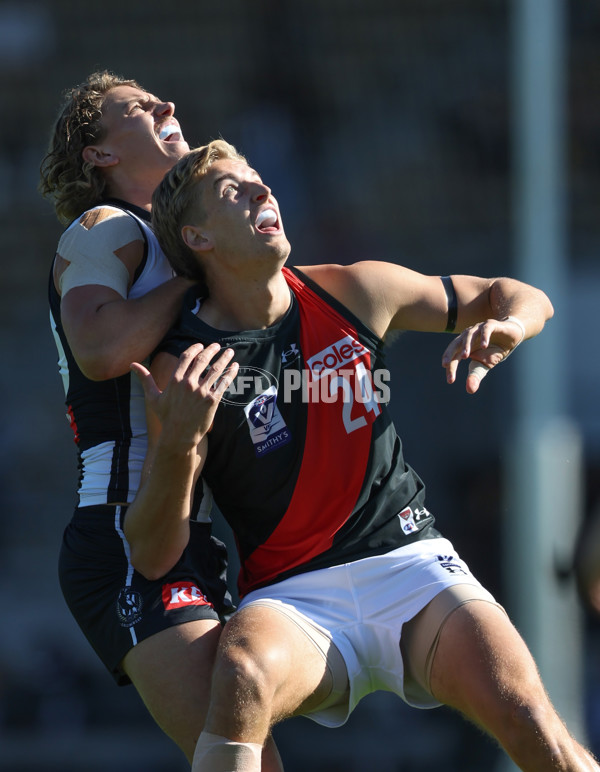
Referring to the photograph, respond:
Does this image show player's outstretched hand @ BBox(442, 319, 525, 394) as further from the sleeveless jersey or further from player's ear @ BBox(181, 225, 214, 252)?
the sleeveless jersey

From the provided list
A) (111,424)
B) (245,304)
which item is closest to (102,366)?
(111,424)

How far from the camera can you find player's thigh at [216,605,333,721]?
9.21ft

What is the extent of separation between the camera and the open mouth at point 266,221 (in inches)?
129

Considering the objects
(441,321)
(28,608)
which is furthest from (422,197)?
(441,321)

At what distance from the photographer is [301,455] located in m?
3.28

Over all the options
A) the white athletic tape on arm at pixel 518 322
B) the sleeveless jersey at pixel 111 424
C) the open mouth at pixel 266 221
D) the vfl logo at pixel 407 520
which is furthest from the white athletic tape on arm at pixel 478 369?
the sleeveless jersey at pixel 111 424

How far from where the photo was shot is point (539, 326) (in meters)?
3.46

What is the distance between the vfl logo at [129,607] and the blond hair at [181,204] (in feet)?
3.16

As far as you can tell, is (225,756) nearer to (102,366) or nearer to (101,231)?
(102,366)

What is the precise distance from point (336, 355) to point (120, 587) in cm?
Answer: 93

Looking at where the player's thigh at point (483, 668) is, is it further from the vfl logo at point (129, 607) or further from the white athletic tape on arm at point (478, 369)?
the vfl logo at point (129, 607)

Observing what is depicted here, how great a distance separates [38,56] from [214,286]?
921cm

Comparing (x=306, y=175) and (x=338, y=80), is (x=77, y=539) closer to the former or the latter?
(x=306, y=175)

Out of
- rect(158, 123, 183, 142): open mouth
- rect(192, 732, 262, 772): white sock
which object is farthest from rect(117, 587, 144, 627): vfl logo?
rect(158, 123, 183, 142): open mouth
